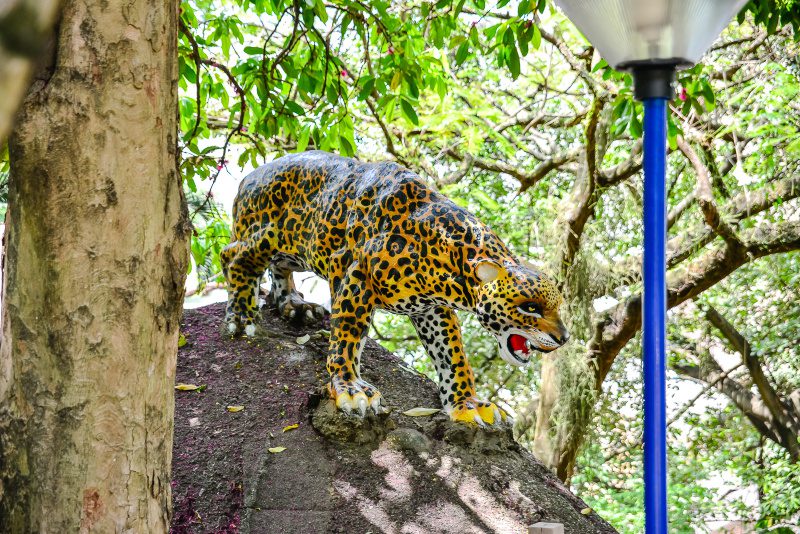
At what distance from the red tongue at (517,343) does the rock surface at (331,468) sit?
802mm

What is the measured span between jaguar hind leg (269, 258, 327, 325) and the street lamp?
398 cm

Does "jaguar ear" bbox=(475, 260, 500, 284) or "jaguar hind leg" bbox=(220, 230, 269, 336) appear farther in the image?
"jaguar hind leg" bbox=(220, 230, 269, 336)

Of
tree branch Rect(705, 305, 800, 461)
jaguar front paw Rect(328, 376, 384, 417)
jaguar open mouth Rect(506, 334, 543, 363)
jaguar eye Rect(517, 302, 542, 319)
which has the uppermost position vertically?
jaguar eye Rect(517, 302, 542, 319)

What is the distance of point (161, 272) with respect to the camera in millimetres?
2729

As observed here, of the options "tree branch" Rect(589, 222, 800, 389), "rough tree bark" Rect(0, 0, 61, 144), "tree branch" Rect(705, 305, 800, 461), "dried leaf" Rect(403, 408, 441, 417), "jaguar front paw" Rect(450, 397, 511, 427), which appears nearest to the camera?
"rough tree bark" Rect(0, 0, 61, 144)

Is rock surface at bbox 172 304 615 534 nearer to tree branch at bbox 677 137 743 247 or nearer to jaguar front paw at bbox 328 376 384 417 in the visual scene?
jaguar front paw at bbox 328 376 384 417

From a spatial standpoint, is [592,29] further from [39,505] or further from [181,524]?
[181,524]

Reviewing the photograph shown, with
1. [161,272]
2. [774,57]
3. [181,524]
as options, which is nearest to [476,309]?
[181,524]

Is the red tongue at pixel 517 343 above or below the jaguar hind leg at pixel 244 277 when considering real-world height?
below

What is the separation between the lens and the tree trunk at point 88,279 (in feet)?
8.61

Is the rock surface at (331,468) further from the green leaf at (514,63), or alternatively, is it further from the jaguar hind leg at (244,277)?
the green leaf at (514,63)

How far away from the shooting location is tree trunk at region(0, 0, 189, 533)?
2623 mm

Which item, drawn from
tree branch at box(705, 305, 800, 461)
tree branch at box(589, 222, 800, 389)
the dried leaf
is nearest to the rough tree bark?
the dried leaf

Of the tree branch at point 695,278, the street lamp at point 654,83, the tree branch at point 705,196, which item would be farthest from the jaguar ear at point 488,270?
the tree branch at point 695,278
